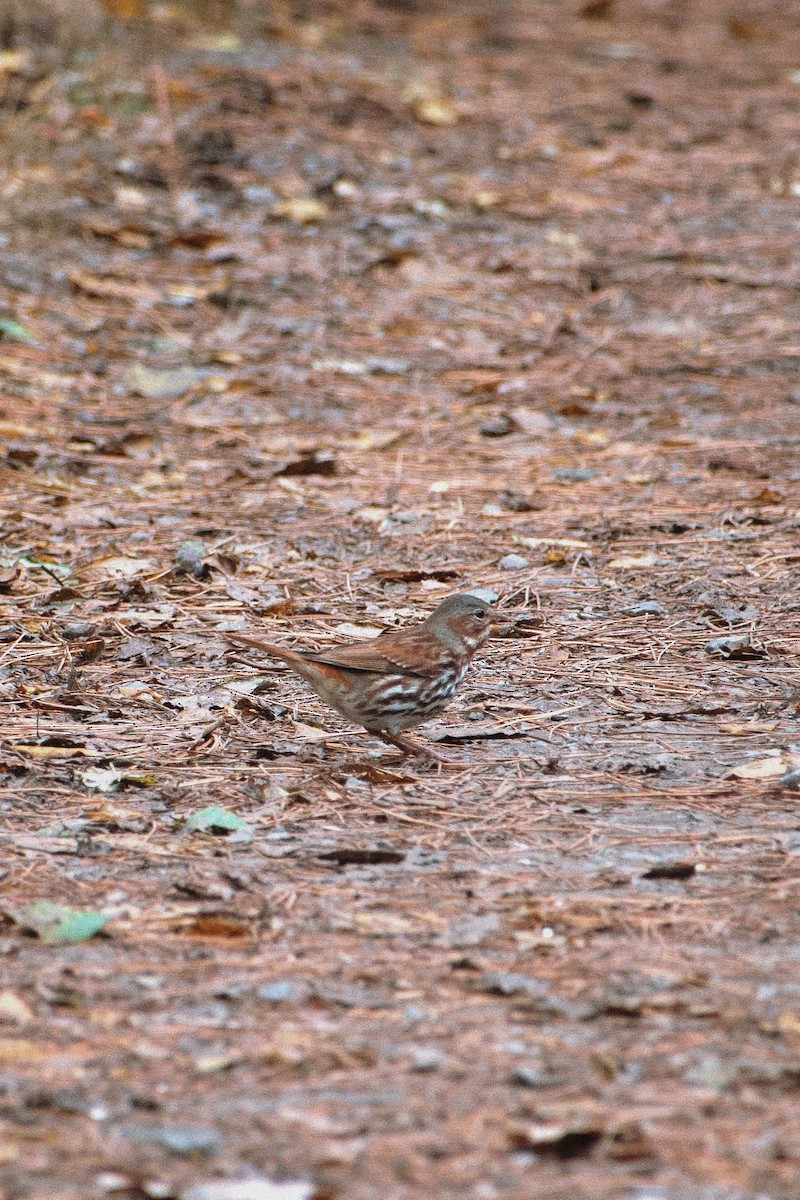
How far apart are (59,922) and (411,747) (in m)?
1.57

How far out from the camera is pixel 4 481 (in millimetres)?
6992

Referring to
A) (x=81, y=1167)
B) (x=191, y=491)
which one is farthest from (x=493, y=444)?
(x=81, y=1167)

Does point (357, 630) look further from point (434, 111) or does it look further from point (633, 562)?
point (434, 111)

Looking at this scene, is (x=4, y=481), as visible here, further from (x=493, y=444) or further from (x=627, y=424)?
(x=627, y=424)

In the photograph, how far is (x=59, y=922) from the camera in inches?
136

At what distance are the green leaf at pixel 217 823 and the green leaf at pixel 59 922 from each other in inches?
21.9

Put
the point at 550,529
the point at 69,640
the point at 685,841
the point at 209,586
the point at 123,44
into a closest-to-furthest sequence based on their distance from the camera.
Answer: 1. the point at 685,841
2. the point at 69,640
3. the point at 209,586
4. the point at 550,529
5. the point at 123,44

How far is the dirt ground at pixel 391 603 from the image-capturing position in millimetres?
2822

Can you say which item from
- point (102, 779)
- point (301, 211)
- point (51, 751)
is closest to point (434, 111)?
point (301, 211)

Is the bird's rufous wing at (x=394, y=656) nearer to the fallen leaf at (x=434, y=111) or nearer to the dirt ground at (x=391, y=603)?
the dirt ground at (x=391, y=603)

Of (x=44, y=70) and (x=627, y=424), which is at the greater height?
(x=44, y=70)

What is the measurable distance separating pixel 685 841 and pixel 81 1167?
1.91 meters

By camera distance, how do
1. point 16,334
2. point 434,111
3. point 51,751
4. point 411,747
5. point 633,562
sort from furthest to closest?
point 434,111 < point 16,334 < point 633,562 < point 411,747 < point 51,751

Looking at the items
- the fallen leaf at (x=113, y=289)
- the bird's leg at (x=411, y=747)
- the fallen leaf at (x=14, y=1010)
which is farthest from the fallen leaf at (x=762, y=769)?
the fallen leaf at (x=113, y=289)
